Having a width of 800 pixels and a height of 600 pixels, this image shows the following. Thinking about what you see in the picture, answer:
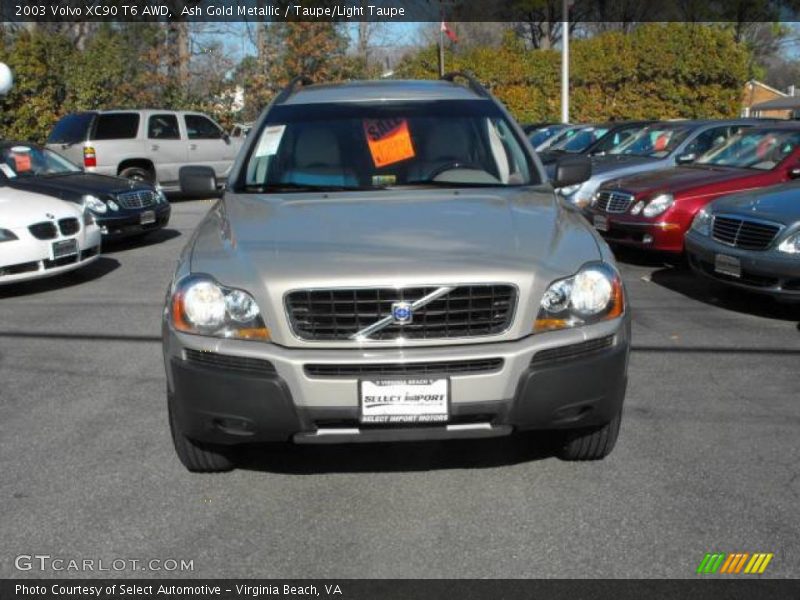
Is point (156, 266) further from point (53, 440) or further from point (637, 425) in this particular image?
point (637, 425)

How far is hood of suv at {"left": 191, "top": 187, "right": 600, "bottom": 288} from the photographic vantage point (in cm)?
356

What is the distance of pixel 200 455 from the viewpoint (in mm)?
4102

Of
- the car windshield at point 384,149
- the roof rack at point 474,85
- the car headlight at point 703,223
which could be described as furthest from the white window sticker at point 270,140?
the car headlight at point 703,223

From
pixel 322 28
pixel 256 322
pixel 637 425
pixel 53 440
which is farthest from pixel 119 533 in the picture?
pixel 322 28

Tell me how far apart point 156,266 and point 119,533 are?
24.1 ft

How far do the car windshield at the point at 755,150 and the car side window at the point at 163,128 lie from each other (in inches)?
438

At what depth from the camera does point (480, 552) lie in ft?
11.3

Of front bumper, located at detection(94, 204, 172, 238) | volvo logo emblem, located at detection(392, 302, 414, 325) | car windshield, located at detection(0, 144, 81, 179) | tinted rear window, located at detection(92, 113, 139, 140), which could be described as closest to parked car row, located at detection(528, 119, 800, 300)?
volvo logo emblem, located at detection(392, 302, 414, 325)

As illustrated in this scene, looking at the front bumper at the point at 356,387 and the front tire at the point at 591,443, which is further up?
Result: the front bumper at the point at 356,387

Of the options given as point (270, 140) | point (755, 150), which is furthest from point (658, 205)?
point (270, 140)

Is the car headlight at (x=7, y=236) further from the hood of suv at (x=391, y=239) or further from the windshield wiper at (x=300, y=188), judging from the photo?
the hood of suv at (x=391, y=239)

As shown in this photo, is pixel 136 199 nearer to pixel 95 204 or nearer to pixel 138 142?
pixel 95 204

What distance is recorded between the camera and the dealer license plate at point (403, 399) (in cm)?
349

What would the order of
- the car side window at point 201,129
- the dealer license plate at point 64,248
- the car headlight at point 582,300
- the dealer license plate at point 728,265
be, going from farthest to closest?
1. the car side window at point 201,129
2. the dealer license plate at point 64,248
3. the dealer license plate at point 728,265
4. the car headlight at point 582,300
